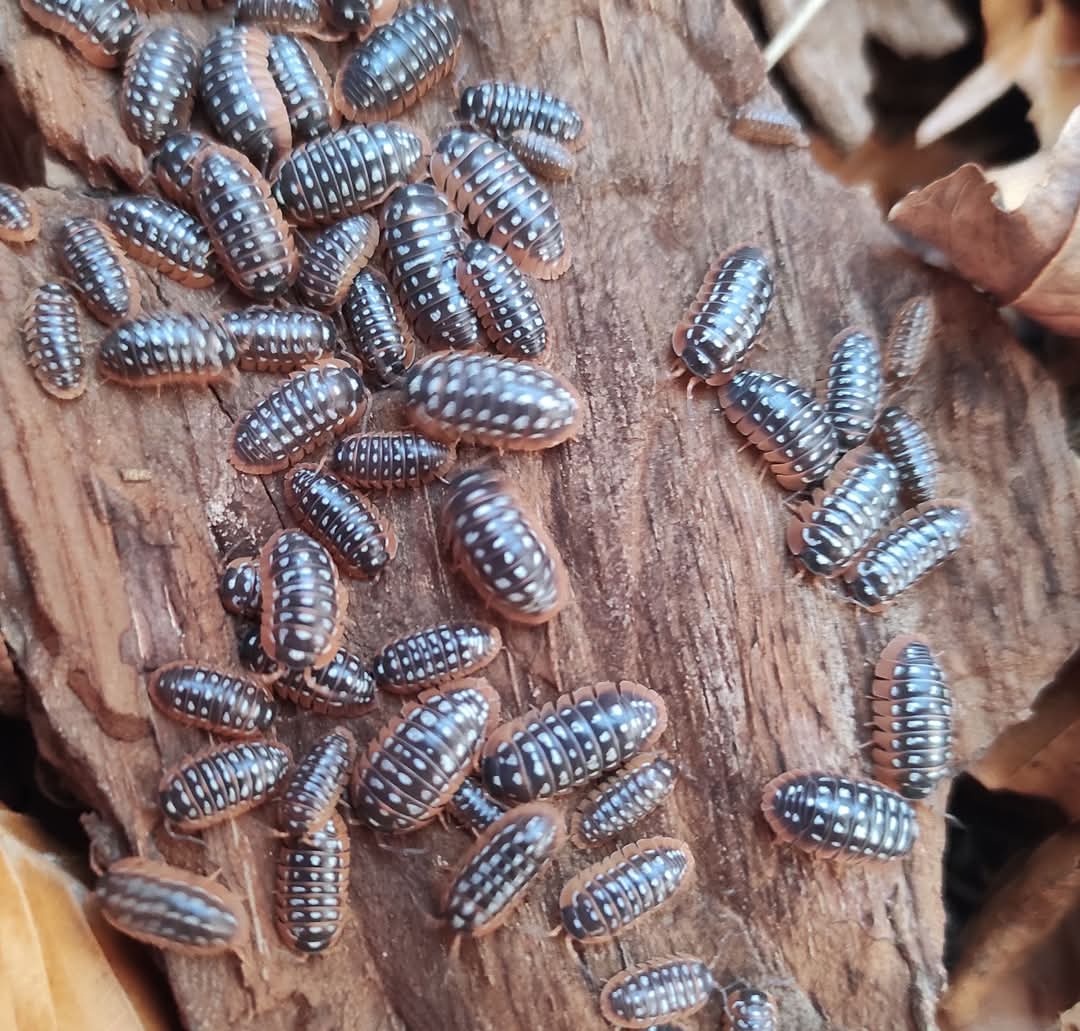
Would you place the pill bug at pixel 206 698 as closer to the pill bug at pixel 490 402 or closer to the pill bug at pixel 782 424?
the pill bug at pixel 490 402

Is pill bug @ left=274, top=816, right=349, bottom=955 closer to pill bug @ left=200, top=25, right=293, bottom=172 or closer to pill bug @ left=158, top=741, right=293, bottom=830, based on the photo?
pill bug @ left=158, top=741, right=293, bottom=830

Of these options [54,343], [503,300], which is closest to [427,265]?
[503,300]

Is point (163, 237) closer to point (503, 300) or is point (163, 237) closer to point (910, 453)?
point (503, 300)

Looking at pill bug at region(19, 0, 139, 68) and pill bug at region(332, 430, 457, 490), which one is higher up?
pill bug at region(19, 0, 139, 68)

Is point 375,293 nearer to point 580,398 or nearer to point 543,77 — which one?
point 580,398

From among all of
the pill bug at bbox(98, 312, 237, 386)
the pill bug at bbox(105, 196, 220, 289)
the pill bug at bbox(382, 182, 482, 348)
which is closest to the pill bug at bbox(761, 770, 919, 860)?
the pill bug at bbox(382, 182, 482, 348)

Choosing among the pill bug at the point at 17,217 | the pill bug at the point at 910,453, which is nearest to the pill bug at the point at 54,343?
the pill bug at the point at 17,217
